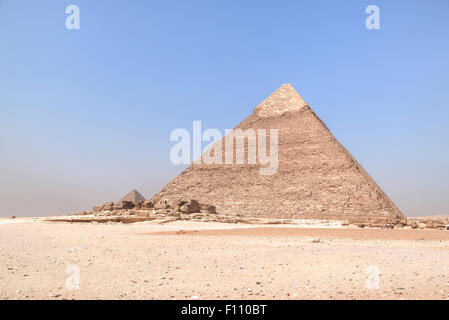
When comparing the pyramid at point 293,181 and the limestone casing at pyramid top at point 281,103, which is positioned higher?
the limestone casing at pyramid top at point 281,103

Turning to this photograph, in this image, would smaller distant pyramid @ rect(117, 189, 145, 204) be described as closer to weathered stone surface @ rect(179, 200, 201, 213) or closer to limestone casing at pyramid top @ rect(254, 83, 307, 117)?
limestone casing at pyramid top @ rect(254, 83, 307, 117)

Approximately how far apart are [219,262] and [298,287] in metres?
2.04

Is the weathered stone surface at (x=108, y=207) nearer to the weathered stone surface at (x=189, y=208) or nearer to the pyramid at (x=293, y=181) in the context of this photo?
the weathered stone surface at (x=189, y=208)

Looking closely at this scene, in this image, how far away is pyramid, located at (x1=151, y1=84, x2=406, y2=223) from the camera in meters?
45.1

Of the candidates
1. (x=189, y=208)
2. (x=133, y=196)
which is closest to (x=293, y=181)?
(x=189, y=208)

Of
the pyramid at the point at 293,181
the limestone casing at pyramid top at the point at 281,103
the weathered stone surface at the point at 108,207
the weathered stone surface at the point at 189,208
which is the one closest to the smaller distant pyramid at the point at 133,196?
the pyramid at the point at 293,181

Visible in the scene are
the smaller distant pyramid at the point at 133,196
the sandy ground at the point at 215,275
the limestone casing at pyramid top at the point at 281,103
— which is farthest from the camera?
the smaller distant pyramid at the point at 133,196

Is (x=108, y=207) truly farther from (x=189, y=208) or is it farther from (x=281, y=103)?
(x=281, y=103)

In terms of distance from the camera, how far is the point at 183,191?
56.2 meters

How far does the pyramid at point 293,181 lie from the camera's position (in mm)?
45125

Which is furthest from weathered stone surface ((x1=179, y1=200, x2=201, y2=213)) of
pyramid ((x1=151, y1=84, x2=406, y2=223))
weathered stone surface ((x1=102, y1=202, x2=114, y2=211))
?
pyramid ((x1=151, y1=84, x2=406, y2=223))

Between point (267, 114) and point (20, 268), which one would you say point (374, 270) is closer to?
point (20, 268)
